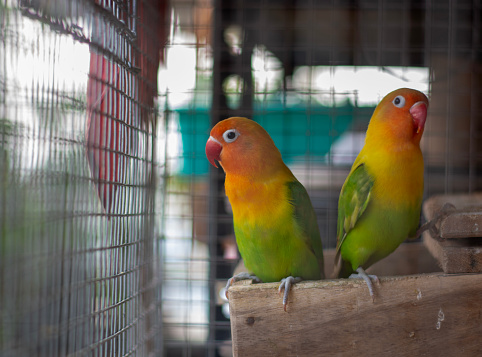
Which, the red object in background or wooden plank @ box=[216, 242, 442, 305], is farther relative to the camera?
wooden plank @ box=[216, 242, 442, 305]

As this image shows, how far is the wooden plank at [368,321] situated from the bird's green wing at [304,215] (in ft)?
0.53

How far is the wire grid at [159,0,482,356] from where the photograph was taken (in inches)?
46.7

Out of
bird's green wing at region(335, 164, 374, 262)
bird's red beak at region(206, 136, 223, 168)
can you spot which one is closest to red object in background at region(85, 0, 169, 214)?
bird's red beak at region(206, 136, 223, 168)

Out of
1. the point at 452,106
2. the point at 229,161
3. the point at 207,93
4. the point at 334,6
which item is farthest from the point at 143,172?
the point at 452,106

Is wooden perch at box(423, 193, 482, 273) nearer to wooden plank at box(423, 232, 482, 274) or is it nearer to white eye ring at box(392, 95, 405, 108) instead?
wooden plank at box(423, 232, 482, 274)

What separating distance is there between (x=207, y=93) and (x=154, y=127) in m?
0.26

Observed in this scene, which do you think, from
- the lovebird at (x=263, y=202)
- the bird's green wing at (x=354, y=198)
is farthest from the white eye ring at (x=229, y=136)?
the bird's green wing at (x=354, y=198)

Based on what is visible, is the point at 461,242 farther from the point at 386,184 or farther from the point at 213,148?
the point at 213,148

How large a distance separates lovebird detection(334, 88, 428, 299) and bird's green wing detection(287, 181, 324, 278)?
58 mm

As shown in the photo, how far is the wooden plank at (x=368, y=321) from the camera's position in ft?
2.17

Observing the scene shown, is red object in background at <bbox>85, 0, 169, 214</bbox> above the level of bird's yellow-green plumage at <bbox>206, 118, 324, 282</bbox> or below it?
above

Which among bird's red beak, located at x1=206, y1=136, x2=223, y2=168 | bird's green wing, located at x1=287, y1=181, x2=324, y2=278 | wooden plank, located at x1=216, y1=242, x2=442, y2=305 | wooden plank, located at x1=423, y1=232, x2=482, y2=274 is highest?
bird's red beak, located at x1=206, y1=136, x2=223, y2=168

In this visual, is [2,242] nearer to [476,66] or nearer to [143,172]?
[143,172]

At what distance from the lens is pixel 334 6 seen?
1.24 metres
